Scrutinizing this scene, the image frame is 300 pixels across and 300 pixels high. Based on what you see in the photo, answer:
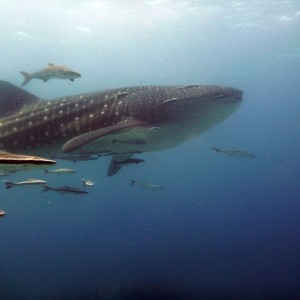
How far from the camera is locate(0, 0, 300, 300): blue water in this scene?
18734 millimetres

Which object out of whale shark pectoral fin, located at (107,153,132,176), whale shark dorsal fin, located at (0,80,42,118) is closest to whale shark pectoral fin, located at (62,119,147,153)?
whale shark dorsal fin, located at (0,80,42,118)

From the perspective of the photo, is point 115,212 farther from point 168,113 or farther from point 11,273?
point 168,113

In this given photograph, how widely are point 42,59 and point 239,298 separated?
5233 cm

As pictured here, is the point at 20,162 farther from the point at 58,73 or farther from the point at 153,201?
the point at 153,201

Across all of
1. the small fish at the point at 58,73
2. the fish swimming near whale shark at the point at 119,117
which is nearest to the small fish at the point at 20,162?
the fish swimming near whale shark at the point at 119,117

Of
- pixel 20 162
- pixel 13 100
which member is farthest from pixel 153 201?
pixel 20 162

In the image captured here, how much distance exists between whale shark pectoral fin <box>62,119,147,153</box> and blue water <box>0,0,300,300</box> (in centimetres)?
153

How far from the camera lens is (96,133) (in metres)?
5.29

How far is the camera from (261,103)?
91375 mm

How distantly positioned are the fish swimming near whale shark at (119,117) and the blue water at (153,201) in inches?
34.0

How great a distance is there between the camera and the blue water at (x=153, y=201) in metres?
18.7

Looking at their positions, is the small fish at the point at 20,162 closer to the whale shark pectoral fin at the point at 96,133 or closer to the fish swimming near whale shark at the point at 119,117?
the whale shark pectoral fin at the point at 96,133

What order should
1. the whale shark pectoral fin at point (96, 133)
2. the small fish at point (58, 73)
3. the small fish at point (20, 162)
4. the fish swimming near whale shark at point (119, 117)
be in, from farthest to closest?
1. the small fish at point (58, 73)
2. the fish swimming near whale shark at point (119, 117)
3. the whale shark pectoral fin at point (96, 133)
4. the small fish at point (20, 162)

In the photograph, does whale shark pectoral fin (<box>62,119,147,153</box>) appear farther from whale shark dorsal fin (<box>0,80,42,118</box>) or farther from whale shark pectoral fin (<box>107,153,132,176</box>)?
whale shark pectoral fin (<box>107,153,132,176</box>)
